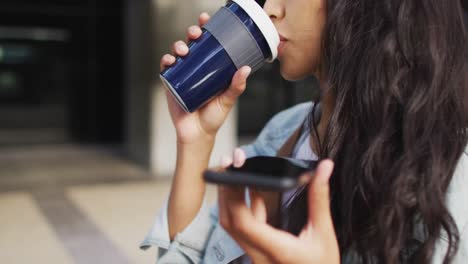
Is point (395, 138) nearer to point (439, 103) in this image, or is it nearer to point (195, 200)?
point (439, 103)

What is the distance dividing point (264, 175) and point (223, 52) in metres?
0.37

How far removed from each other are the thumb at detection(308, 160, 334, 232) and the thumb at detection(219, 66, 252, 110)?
0.32 metres

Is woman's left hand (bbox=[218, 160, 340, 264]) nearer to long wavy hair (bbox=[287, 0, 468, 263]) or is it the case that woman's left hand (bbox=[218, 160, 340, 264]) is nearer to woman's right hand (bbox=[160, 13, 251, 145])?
long wavy hair (bbox=[287, 0, 468, 263])

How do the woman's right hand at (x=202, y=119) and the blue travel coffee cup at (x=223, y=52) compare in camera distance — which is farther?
the woman's right hand at (x=202, y=119)

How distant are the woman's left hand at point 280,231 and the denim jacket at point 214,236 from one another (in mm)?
249

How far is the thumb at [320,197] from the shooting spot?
0.58m

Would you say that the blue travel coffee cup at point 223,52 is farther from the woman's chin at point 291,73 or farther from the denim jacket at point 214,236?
the denim jacket at point 214,236

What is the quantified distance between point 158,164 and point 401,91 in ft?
16.5

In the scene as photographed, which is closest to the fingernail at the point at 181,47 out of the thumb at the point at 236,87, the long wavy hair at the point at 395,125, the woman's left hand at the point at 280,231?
the thumb at the point at 236,87

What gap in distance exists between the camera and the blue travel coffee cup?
2.84 ft

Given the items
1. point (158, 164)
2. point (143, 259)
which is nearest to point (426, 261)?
point (143, 259)

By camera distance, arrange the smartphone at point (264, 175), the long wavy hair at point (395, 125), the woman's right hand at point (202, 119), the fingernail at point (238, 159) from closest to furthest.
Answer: the smartphone at point (264, 175)
the fingernail at point (238, 159)
the long wavy hair at point (395, 125)
the woman's right hand at point (202, 119)

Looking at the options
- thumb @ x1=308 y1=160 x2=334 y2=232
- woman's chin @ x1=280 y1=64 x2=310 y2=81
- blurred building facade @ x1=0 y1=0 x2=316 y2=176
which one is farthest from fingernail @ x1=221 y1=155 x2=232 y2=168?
blurred building facade @ x1=0 y1=0 x2=316 y2=176

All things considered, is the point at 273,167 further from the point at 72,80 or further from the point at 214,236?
the point at 72,80
